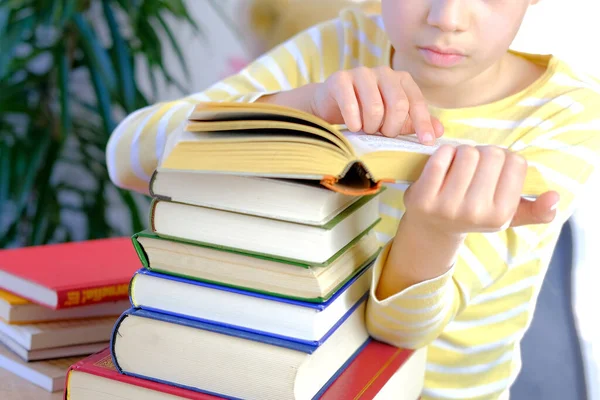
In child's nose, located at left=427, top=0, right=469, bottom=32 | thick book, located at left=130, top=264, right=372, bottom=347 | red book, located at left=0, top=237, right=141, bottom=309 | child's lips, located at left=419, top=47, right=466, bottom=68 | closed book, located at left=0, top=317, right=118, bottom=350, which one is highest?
child's nose, located at left=427, top=0, right=469, bottom=32

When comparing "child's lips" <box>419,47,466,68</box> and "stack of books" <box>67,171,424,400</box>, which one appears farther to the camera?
"child's lips" <box>419,47,466,68</box>

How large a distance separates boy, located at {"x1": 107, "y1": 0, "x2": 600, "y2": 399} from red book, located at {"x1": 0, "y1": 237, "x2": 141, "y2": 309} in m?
0.10

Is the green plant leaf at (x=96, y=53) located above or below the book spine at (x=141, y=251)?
below

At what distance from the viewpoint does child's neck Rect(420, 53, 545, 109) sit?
80 cm

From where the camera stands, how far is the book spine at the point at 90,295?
717mm

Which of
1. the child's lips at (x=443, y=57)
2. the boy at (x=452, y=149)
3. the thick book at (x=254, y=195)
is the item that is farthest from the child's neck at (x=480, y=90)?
the thick book at (x=254, y=195)

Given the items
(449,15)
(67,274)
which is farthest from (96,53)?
(449,15)

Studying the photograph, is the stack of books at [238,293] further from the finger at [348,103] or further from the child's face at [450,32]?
the child's face at [450,32]

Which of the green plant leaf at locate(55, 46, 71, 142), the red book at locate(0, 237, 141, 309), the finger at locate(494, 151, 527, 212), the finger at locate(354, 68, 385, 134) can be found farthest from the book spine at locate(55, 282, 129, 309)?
the green plant leaf at locate(55, 46, 71, 142)

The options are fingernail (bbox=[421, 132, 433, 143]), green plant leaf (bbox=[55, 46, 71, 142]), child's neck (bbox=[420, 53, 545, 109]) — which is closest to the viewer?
fingernail (bbox=[421, 132, 433, 143])

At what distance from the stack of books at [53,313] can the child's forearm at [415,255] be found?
13.2 inches

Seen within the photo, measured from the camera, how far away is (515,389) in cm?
95

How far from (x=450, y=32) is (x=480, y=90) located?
19 centimetres

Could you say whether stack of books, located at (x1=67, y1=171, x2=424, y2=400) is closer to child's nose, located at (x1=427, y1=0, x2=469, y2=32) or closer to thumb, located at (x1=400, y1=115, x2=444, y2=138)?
thumb, located at (x1=400, y1=115, x2=444, y2=138)
